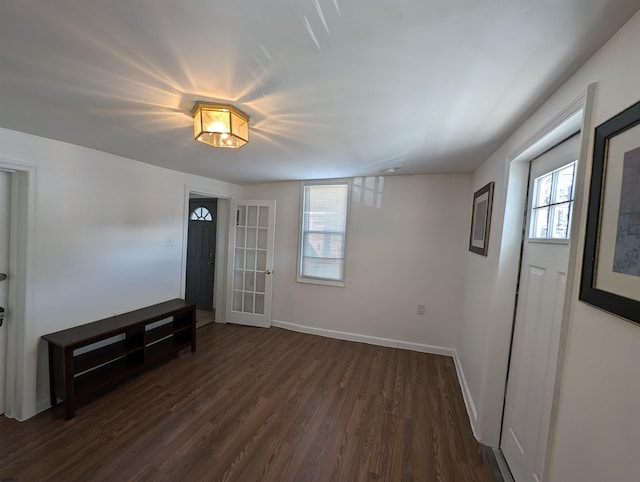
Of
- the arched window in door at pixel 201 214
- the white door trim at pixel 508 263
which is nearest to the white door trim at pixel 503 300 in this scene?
the white door trim at pixel 508 263

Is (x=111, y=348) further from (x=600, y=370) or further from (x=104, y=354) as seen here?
(x=600, y=370)

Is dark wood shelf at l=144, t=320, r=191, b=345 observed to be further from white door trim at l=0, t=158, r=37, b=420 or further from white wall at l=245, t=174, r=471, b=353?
white wall at l=245, t=174, r=471, b=353

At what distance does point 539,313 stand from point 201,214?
4698 mm

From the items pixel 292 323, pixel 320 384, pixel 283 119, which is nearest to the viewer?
pixel 283 119

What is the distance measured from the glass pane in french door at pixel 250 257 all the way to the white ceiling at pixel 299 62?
2.16m

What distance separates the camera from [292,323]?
12.9ft

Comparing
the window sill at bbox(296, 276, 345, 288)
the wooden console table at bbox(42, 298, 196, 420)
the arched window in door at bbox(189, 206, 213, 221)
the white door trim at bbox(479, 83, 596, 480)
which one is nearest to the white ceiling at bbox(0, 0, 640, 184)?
the white door trim at bbox(479, 83, 596, 480)

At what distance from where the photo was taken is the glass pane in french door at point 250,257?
13.1 ft

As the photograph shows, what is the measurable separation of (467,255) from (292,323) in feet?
8.51

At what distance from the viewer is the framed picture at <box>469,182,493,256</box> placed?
2162 mm

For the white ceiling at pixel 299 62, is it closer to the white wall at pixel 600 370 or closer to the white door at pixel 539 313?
the white wall at pixel 600 370

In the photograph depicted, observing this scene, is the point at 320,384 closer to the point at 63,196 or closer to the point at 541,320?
the point at 541,320

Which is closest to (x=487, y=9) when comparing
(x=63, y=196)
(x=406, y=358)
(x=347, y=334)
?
(x=63, y=196)

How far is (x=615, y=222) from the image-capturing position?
800 mm
